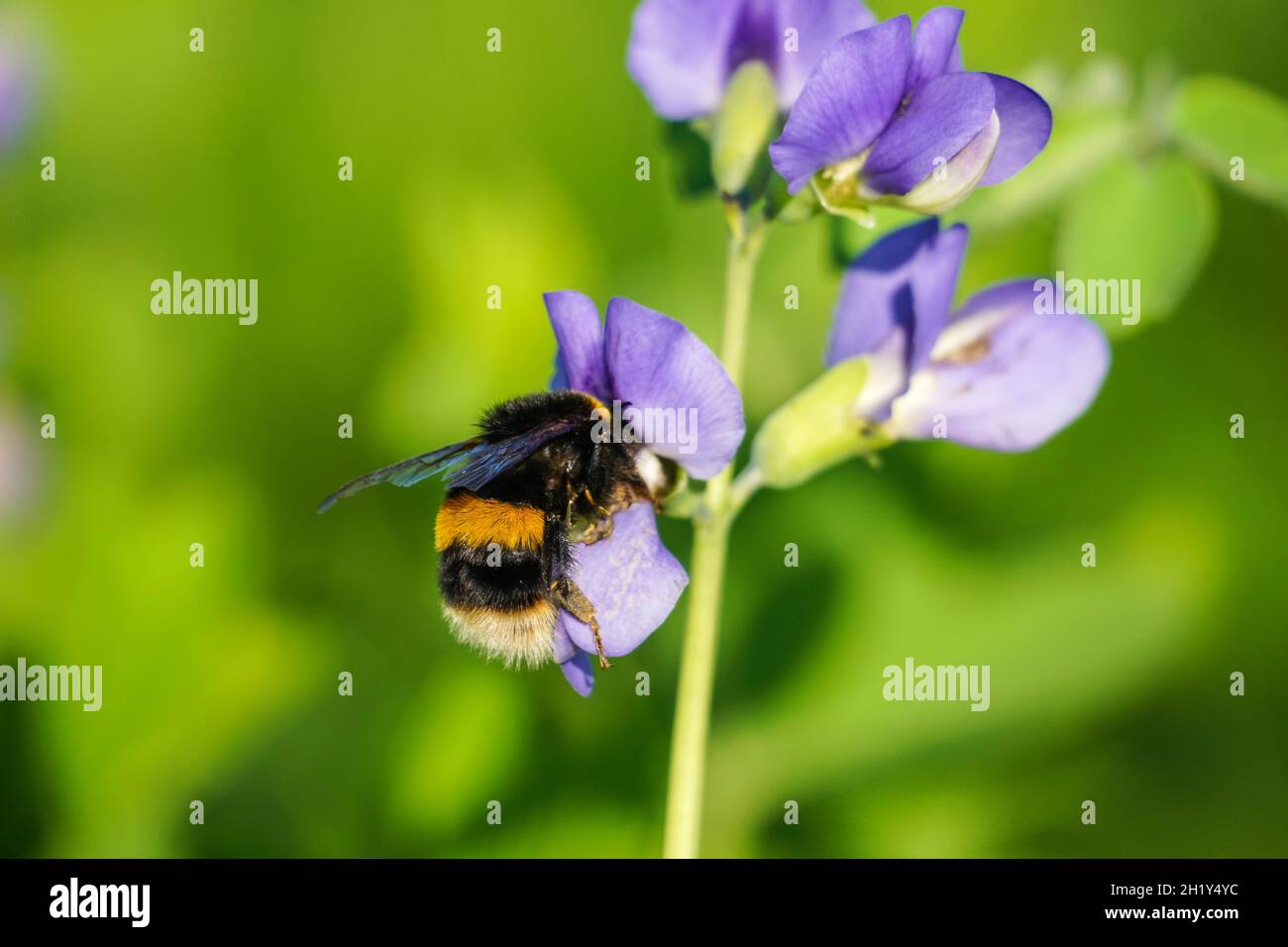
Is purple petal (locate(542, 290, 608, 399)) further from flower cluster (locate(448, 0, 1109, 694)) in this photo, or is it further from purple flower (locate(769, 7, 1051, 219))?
purple flower (locate(769, 7, 1051, 219))

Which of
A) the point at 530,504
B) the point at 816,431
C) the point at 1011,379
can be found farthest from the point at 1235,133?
the point at 530,504

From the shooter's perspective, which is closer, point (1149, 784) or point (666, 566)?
point (666, 566)

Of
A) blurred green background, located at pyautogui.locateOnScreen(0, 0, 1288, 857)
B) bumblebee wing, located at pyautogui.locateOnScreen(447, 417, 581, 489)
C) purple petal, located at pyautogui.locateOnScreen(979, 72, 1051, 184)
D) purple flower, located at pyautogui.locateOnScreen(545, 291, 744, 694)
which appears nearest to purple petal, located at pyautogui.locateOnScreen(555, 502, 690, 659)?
purple flower, located at pyautogui.locateOnScreen(545, 291, 744, 694)

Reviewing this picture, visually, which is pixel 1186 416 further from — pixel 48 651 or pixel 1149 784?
pixel 48 651

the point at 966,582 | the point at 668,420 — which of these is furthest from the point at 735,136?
the point at 966,582

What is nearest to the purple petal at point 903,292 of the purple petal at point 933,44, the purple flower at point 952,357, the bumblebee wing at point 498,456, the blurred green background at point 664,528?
the purple flower at point 952,357

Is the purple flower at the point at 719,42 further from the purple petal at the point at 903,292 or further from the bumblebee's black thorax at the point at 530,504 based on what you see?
the bumblebee's black thorax at the point at 530,504
